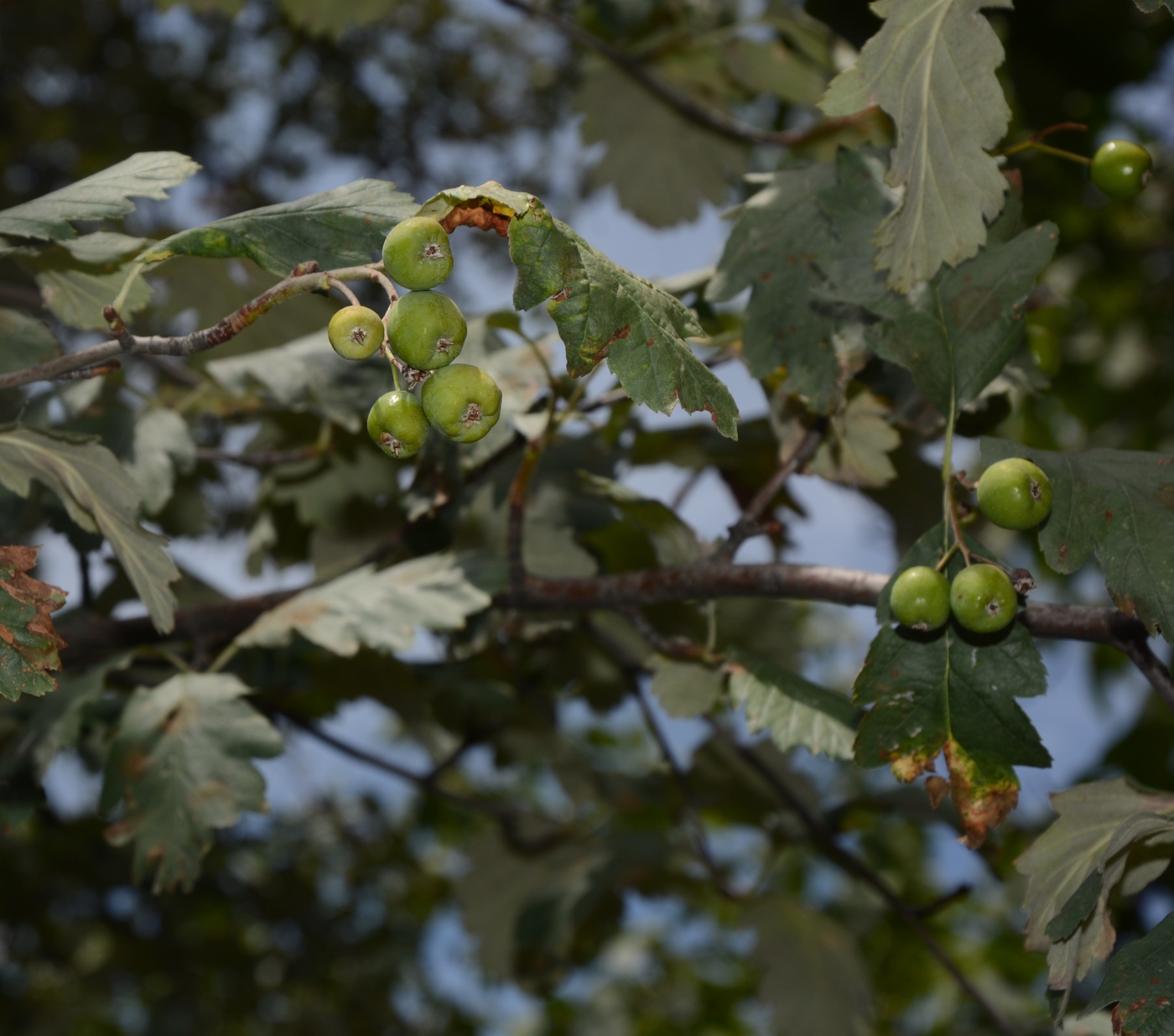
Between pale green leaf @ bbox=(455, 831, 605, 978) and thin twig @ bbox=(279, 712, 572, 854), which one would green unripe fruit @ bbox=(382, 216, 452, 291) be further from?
pale green leaf @ bbox=(455, 831, 605, 978)

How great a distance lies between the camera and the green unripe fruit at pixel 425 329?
80cm

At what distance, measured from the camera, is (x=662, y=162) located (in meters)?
2.43

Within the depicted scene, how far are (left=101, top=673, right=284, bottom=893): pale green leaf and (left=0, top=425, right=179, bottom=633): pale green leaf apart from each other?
249 mm

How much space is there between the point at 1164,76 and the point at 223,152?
3307 millimetres

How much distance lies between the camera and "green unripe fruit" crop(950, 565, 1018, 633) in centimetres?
102

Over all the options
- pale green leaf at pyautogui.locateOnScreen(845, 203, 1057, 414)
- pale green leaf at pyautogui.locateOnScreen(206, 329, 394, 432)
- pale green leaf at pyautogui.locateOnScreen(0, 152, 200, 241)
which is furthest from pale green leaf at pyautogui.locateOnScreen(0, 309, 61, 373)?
pale green leaf at pyautogui.locateOnScreen(845, 203, 1057, 414)

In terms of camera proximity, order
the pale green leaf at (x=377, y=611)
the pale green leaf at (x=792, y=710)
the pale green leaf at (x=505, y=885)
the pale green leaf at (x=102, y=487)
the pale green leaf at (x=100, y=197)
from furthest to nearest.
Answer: the pale green leaf at (x=505, y=885) → the pale green leaf at (x=377, y=611) → the pale green leaf at (x=792, y=710) → the pale green leaf at (x=102, y=487) → the pale green leaf at (x=100, y=197)

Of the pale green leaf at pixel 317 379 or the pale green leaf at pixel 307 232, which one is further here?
the pale green leaf at pixel 317 379

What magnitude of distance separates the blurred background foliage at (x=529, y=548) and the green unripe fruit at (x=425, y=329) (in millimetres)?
697

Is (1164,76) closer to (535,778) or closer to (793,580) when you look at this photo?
(793,580)

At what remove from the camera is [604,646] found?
189 centimetres

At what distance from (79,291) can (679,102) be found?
1414mm

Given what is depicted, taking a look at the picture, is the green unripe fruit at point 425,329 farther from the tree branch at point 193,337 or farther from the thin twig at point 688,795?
the thin twig at point 688,795

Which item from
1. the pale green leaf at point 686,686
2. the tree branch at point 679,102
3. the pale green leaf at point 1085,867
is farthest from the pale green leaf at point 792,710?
the tree branch at point 679,102
